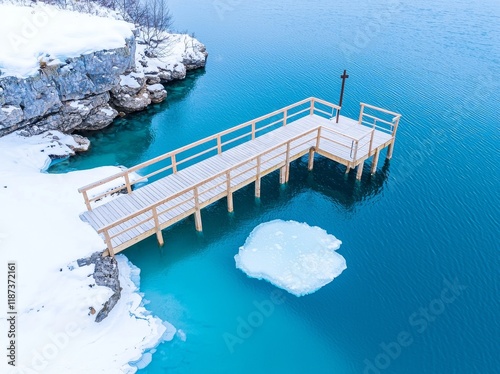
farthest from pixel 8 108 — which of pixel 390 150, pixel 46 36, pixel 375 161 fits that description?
pixel 390 150

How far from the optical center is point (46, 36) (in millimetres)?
19594

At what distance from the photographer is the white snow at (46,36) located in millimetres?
18375

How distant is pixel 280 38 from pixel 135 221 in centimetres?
2802

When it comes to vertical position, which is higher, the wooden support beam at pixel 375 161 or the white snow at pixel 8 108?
the white snow at pixel 8 108

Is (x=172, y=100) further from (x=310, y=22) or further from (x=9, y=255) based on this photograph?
(x=310, y=22)

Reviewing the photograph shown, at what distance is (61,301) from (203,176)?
7.59 m

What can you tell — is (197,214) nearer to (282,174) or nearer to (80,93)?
(282,174)

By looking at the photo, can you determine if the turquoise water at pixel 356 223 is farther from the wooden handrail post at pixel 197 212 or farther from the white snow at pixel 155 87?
the white snow at pixel 155 87

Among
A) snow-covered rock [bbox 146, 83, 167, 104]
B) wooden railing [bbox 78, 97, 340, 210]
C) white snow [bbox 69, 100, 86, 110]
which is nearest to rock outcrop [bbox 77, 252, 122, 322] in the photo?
wooden railing [bbox 78, 97, 340, 210]

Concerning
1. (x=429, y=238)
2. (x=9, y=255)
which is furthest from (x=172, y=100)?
(x=429, y=238)

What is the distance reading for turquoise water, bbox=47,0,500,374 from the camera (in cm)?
1209

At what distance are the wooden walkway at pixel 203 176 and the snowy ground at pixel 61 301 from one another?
1.13m

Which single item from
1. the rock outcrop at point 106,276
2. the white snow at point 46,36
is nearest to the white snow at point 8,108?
the white snow at point 46,36

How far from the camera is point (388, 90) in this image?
89.1ft
